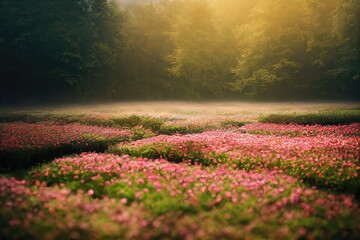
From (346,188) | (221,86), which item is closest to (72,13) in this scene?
(221,86)

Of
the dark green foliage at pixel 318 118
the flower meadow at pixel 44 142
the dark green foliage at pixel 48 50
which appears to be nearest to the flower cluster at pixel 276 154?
the flower meadow at pixel 44 142

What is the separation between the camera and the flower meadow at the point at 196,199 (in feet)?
12.1

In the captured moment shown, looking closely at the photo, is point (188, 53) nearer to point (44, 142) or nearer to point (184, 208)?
point (44, 142)

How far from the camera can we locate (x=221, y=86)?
128 feet

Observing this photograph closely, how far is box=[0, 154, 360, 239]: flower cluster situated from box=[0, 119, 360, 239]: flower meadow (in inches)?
0.5

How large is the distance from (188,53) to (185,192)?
34204mm

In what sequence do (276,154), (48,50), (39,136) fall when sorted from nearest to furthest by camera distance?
(276,154), (39,136), (48,50)

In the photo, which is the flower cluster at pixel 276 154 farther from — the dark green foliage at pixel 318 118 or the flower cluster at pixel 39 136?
the dark green foliage at pixel 318 118

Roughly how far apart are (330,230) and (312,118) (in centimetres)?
1349

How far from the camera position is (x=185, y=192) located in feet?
16.4

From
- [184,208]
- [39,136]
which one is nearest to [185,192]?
[184,208]

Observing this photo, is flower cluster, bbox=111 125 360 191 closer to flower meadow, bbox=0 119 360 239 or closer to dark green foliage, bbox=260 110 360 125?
flower meadow, bbox=0 119 360 239

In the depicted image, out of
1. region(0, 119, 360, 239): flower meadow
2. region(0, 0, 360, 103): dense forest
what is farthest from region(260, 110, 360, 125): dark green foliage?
region(0, 0, 360, 103): dense forest

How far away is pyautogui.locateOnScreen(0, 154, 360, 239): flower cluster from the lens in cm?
367
